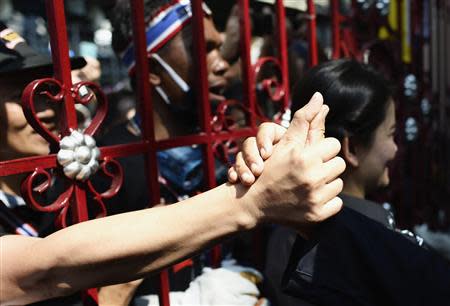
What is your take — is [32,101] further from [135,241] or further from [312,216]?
[312,216]

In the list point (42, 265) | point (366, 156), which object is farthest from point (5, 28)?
point (366, 156)

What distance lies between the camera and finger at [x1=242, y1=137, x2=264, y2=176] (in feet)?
3.13

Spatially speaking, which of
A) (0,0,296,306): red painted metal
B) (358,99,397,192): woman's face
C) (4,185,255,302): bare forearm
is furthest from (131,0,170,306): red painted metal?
(358,99,397,192): woman's face

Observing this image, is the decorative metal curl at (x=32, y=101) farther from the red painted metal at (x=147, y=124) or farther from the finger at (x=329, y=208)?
the finger at (x=329, y=208)

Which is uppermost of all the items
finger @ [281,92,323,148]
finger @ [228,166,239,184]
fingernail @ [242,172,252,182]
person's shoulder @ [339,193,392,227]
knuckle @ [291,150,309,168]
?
finger @ [281,92,323,148]

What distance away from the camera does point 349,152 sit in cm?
170

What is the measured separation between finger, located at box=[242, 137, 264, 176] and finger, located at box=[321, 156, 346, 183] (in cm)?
12

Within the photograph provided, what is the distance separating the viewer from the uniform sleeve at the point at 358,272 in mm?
1088

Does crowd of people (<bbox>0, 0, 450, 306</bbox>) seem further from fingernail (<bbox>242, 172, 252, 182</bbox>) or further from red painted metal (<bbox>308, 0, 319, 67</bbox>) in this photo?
red painted metal (<bbox>308, 0, 319, 67</bbox>)

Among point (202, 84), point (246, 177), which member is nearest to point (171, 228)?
point (246, 177)

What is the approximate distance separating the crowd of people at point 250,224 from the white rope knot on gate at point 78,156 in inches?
4.9

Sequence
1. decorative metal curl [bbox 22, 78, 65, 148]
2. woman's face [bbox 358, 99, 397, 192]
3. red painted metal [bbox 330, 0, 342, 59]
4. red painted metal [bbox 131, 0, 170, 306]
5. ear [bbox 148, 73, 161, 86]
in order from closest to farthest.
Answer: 1. decorative metal curl [bbox 22, 78, 65, 148]
2. red painted metal [bbox 131, 0, 170, 306]
3. woman's face [bbox 358, 99, 397, 192]
4. ear [bbox 148, 73, 161, 86]
5. red painted metal [bbox 330, 0, 342, 59]

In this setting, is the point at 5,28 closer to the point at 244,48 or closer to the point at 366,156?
the point at 244,48

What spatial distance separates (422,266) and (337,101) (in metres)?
0.64
